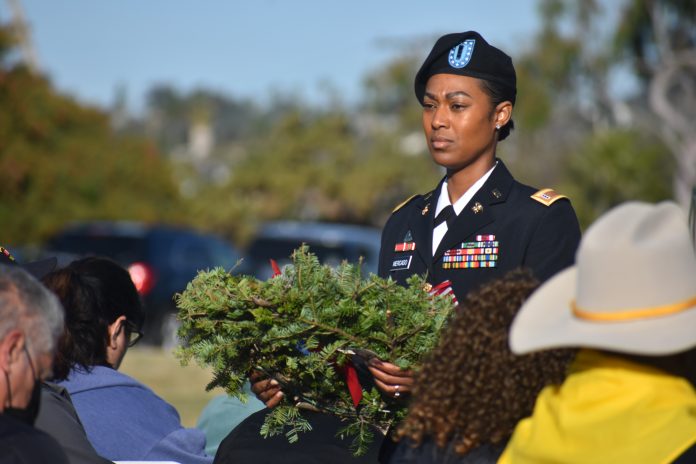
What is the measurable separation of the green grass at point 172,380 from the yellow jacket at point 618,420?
682cm

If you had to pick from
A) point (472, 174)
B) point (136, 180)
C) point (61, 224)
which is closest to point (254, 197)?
point (136, 180)

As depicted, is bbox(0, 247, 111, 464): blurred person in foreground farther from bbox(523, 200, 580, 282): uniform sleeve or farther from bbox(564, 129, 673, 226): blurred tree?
bbox(564, 129, 673, 226): blurred tree

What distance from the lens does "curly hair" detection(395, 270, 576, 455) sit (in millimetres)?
2723

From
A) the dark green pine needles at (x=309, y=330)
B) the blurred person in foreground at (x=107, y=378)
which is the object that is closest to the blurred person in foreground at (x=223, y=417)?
→ the blurred person in foreground at (x=107, y=378)

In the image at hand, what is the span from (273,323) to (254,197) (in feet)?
93.6

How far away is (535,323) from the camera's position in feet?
8.47

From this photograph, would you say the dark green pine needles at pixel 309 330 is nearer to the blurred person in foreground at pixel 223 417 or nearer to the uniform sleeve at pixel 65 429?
Answer: the uniform sleeve at pixel 65 429

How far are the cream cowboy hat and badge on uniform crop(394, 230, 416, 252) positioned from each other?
1387mm

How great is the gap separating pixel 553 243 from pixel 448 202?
46cm

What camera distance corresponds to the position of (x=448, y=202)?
3961 millimetres

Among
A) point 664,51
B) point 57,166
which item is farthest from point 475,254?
point 664,51

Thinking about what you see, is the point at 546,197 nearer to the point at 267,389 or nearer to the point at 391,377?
the point at 391,377

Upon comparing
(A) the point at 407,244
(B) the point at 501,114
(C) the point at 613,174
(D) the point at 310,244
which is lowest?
(D) the point at 310,244

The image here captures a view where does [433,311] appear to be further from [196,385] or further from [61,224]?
[61,224]
